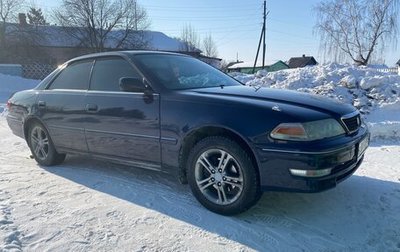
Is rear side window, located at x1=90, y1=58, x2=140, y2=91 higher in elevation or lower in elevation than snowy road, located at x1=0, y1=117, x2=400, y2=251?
higher

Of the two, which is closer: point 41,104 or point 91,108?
point 91,108

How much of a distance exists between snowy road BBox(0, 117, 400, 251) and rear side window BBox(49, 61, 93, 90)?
48.6 inches

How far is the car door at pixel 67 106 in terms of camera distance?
4.64 m

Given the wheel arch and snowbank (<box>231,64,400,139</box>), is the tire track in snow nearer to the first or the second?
the wheel arch

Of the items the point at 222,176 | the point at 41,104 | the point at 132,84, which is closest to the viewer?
the point at 222,176

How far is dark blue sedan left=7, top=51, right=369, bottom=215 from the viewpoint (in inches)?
122

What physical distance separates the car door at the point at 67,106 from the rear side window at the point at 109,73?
157mm

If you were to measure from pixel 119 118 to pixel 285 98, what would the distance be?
6.10 feet

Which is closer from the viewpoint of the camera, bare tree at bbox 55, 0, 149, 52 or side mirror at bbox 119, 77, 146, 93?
side mirror at bbox 119, 77, 146, 93

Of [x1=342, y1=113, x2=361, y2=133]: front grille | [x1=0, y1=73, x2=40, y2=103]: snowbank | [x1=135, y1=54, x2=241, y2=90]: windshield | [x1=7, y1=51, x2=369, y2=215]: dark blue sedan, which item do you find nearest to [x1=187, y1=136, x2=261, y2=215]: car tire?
[x1=7, y1=51, x2=369, y2=215]: dark blue sedan

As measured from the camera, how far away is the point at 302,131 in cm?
305

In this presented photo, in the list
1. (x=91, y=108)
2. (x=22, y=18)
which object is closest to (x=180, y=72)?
(x=91, y=108)

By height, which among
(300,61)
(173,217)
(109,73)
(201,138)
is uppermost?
(300,61)

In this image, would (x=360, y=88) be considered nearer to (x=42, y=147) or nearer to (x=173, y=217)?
(x=173, y=217)
